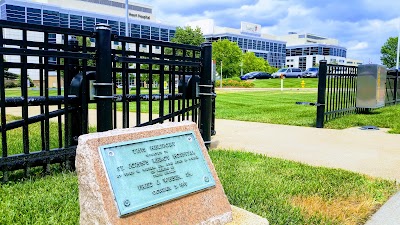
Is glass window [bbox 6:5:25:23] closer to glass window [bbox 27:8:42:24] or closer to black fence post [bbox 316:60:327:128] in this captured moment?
glass window [bbox 27:8:42:24]

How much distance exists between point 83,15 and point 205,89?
72.5m

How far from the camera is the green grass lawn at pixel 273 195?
3.17m

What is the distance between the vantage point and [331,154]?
5.75 m

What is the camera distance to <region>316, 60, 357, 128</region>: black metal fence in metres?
8.61

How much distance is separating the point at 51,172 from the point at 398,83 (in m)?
14.4

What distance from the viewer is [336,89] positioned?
9648 millimetres

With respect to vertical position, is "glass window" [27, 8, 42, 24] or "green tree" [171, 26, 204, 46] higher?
"glass window" [27, 8, 42, 24]

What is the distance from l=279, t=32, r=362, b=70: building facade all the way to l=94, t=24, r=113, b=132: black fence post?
397 feet

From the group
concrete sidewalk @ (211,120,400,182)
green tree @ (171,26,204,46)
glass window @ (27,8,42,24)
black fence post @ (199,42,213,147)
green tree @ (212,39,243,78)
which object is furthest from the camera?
glass window @ (27,8,42,24)

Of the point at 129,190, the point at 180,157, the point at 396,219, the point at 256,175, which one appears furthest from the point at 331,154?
the point at 129,190

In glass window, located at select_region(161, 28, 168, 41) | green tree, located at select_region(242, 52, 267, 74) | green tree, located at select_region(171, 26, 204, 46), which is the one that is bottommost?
green tree, located at select_region(242, 52, 267, 74)

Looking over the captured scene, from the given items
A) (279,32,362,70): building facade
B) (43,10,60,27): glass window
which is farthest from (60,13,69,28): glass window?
(279,32,362,70): building facade

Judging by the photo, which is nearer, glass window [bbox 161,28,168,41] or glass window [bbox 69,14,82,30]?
glass window [bbox 69,14,82,30]

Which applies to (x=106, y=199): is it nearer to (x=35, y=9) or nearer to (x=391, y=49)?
Result: (x=391, y=49)
